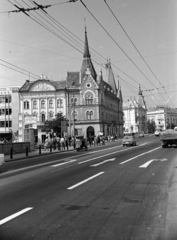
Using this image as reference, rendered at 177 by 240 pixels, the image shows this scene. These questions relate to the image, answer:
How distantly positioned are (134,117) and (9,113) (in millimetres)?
72898

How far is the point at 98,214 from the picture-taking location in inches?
225

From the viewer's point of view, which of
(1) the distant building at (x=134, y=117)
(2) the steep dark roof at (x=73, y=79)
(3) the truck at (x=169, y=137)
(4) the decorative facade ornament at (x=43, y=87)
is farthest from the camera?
(1) the distant building at (x=134, y=117)

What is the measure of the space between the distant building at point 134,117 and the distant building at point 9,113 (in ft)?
217

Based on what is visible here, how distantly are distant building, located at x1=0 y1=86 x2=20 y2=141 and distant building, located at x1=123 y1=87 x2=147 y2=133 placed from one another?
66.0 meters

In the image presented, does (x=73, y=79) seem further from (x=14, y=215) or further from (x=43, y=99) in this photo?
(x=14, y=215)

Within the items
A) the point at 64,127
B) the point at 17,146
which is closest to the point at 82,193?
the point at 17,146

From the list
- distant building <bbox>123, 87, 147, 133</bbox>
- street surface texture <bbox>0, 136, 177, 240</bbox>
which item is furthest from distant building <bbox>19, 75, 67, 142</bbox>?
distant building <bbox>123, 87, 147, 133</bbox>

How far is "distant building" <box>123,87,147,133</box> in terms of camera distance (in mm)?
122125

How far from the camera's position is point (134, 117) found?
125 m

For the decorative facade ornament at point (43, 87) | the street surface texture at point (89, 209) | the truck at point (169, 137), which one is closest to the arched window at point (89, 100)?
the decorative facade ornament at point (43, 87)

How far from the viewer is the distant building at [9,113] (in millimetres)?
65500

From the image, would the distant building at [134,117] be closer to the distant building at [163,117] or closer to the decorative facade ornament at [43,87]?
the distant building at [163,117]

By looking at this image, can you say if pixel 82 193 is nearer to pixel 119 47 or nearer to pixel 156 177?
pixel 156 177

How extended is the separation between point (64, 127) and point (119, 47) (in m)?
17.2
